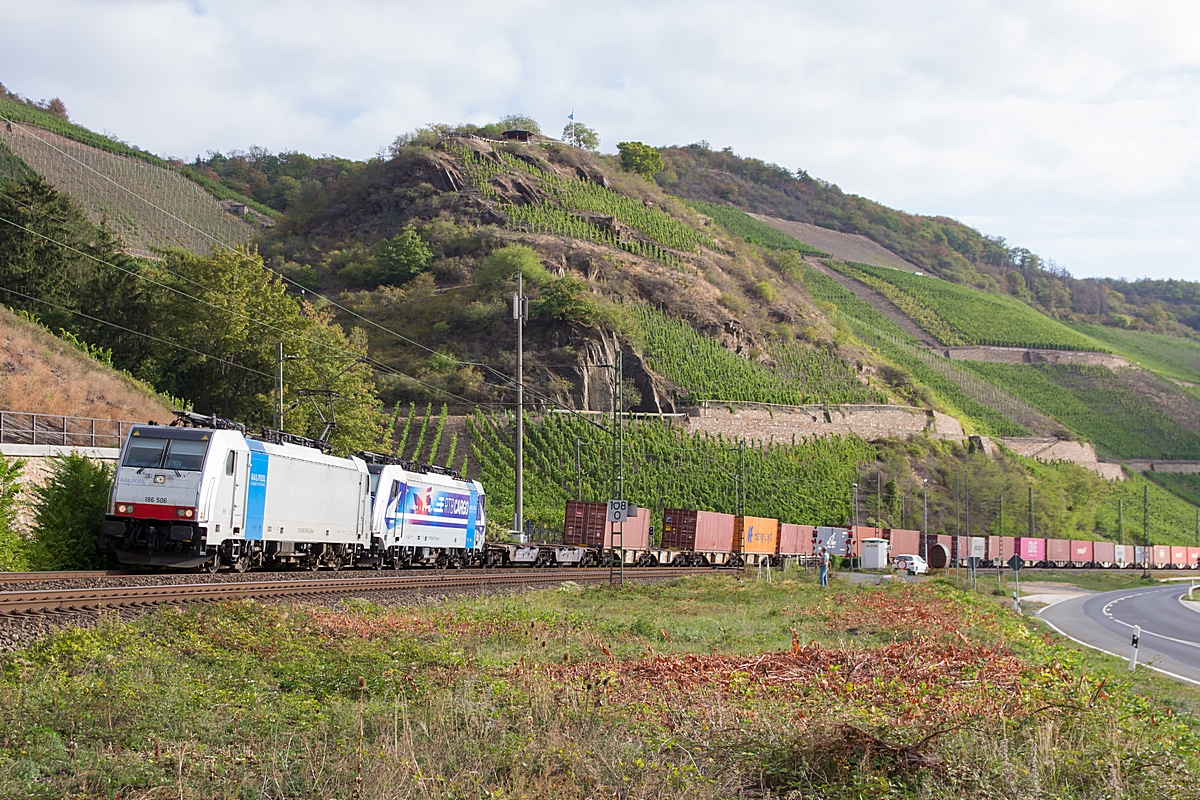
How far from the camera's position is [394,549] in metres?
32.8

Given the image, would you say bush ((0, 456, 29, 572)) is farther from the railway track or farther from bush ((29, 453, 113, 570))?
the railway track

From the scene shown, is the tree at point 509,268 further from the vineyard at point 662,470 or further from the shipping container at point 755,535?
the shipping container at point 755,535

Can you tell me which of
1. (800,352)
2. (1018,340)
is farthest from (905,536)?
(1018,340)

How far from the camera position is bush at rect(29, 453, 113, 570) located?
2339 cm

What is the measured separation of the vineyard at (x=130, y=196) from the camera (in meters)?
106

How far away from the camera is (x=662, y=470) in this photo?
2889 inches

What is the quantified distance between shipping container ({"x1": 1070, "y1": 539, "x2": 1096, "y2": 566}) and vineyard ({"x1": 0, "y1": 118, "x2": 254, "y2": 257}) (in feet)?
273

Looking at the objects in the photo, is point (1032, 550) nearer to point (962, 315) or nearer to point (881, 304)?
point (881, 304)

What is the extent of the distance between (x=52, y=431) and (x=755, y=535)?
117ft

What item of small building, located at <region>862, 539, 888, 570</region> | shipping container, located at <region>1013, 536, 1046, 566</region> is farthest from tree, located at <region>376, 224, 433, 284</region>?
shipping container, located at <region>1013, 536, 1046, 566</region>

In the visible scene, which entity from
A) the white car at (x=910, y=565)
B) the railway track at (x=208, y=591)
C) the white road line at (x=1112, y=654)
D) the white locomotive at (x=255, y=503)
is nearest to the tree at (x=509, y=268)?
the white car at (x=910, y=565)

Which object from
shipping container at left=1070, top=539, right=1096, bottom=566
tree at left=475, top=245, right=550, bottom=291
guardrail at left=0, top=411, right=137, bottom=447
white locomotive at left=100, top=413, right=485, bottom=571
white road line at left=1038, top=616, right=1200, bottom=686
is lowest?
white road line at left=1038, top=616, right=1200, bottom=686

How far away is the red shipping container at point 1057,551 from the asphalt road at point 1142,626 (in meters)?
31.9

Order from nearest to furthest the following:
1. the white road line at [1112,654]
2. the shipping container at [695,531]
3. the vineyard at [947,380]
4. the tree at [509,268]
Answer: the white road line at [1112,654], the shipping container at [695,531], the tree at [509,268], the vineyard at [947,380]
